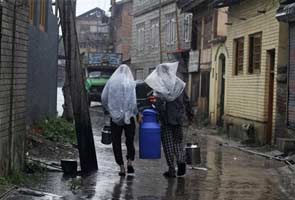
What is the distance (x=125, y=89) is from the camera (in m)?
11.3

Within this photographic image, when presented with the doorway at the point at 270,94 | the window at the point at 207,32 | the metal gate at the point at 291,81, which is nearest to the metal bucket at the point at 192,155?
the metal gate at the point at 291,81

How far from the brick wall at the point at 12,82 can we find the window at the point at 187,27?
2290cm

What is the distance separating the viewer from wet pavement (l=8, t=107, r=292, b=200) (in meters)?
9.35

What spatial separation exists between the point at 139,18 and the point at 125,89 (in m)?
35.7

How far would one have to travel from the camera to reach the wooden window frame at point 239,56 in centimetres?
2216

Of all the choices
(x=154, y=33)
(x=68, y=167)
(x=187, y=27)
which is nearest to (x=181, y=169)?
(x=68, y=167)

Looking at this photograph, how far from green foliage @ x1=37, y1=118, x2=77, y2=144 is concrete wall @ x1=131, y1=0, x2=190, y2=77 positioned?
17.4m

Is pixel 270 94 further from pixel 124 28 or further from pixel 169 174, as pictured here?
pixel 124 28

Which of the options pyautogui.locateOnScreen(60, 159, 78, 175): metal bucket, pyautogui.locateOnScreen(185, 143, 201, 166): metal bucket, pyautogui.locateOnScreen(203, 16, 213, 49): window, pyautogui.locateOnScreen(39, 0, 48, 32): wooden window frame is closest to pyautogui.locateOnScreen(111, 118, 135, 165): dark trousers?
pyautogui.locateOnScreen(60, 159, 78, 175): metal bucket

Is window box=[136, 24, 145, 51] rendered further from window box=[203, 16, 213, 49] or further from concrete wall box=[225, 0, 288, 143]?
concrete wall box=[225, 0, 288, 143]

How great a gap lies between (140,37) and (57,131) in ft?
101

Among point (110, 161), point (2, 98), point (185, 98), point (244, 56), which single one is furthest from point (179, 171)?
point (244, 56)

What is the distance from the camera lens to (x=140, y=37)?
153ft

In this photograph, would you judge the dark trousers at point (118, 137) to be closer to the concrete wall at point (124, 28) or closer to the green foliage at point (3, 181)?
the green foliage at point (3, 181)
